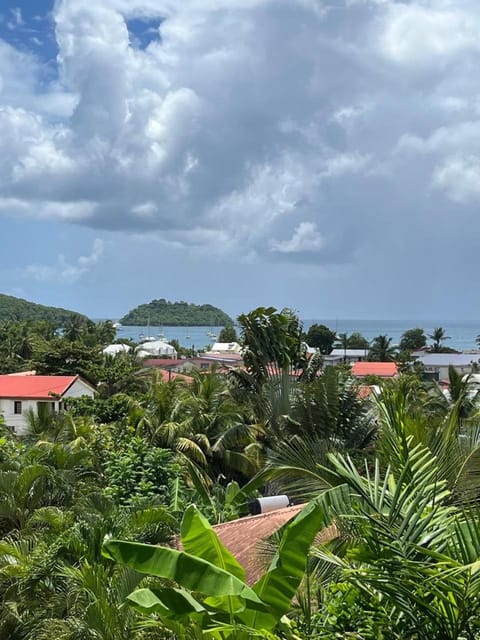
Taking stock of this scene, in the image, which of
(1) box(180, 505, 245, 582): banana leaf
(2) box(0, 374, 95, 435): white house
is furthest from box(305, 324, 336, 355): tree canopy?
(1) box(180, 505, 245, 582): banana leaf

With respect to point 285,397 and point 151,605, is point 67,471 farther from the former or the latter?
point 151,605

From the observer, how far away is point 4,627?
879 centimetres

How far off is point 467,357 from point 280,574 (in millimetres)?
87083

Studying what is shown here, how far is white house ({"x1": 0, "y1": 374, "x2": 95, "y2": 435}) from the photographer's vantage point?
40.3 meters

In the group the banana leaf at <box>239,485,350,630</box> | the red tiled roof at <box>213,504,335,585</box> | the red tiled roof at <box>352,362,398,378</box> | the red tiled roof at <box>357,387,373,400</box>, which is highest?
the red tiled roof at <box>357,387,373,400</box>

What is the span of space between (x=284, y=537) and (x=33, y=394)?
127ft

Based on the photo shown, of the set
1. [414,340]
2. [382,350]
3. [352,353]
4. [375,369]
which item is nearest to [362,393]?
[375,369]

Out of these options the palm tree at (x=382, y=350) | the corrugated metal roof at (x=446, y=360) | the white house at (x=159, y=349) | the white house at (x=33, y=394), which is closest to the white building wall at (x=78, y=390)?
the white house at (x=33, y=394)

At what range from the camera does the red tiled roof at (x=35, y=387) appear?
4075 cm

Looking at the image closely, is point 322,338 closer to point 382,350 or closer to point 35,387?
point 382,350

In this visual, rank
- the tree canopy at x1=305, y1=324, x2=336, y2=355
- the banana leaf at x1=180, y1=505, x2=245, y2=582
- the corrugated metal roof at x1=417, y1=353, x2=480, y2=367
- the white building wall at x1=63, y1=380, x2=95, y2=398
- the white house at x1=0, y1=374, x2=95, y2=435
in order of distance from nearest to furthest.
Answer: the banana leaf at x1=180, y1=505, x2=245, y2=582 → the white house at x1=0, y1=374, x2=95, y2=435 → the white building wall at x1=63, y1=380, x2=95, y2=398 → the corrugated metal roof at x1=417, y1=353, x2=480, y2=367 → the tree canopy at x1=305, y1=324, x2=336, y2=355

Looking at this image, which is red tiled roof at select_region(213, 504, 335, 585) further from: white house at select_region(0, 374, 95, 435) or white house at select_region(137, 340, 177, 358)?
white house at select_region(137, 340, 177, 358)

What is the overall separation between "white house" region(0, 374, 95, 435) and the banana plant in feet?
119

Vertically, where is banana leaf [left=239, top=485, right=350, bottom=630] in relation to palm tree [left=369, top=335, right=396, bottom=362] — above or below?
below
